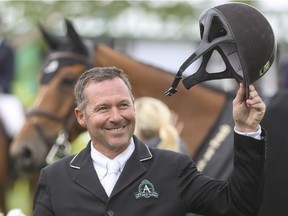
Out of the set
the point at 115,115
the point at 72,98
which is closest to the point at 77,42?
the point at 72,98

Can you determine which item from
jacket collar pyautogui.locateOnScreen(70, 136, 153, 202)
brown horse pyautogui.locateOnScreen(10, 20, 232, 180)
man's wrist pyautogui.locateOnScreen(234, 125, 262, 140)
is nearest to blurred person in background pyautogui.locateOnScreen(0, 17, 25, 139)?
brown horse pyautogui.locateOnScreen(10, 20, 232, 180)

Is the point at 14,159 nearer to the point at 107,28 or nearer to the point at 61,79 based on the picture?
the point at 61,79

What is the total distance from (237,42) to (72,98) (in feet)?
14.9

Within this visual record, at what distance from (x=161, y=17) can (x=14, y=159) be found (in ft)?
43.3

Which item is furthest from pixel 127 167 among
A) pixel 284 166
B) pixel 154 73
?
pixel 154 73

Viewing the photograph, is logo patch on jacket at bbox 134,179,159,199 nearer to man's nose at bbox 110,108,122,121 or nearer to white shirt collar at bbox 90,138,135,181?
white shirt collar at bbox 90,138,135,181

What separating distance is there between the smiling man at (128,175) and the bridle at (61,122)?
13.3 ft

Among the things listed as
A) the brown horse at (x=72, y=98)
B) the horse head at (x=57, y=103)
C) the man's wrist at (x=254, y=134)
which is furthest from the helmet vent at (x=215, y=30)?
the horse head at (x=57, y=103)

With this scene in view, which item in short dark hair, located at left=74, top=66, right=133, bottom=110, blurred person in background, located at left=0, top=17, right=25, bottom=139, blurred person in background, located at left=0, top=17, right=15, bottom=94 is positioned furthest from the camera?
blurred person in background, located at left=0, top=17, right=15, bottom=94

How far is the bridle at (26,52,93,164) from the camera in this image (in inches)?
302

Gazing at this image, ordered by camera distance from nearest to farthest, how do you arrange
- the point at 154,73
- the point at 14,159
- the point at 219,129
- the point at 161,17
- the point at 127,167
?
the point at 127,167 → the point at 219,129 → the point at 154,73 → the point at 14,159 → the point at 161,17

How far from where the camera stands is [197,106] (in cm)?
724

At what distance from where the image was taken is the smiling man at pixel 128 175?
3.32 metres

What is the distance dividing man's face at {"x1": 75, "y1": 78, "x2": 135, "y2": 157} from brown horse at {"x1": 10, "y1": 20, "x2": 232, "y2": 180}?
11.5 feet
